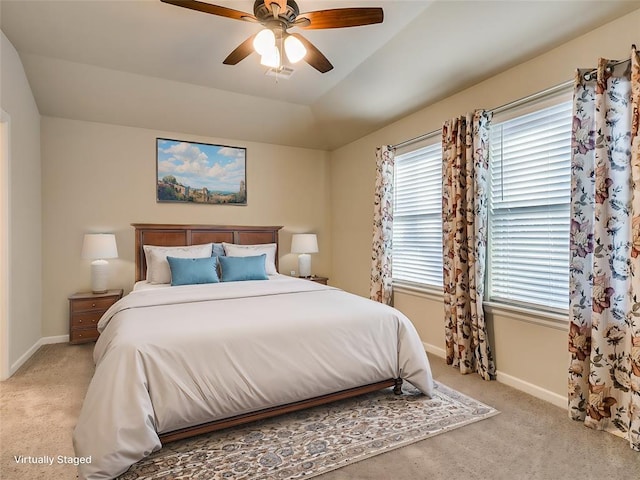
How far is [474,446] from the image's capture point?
205cm

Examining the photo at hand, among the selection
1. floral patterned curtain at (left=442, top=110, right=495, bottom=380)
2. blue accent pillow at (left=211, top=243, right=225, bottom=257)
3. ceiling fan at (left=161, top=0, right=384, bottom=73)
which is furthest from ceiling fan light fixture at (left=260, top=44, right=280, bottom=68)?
blue accent pillow at (left=211, top=243, right=225, bottom=257)

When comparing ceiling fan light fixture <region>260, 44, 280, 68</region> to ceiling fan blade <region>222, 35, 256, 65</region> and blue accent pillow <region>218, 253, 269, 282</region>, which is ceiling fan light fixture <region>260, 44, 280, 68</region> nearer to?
ceiling fan blade <region>222, 35, 256, 65</region>

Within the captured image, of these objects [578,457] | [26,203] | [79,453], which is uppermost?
[26,203]

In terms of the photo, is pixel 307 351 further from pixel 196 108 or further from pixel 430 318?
pixel 196 108

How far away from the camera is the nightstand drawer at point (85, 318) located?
3904 mm

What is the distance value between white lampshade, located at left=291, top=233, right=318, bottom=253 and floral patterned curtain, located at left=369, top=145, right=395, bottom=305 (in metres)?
1.12

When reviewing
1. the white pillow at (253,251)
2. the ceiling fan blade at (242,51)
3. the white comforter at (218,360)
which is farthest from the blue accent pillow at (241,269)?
the ceiling fan blade at (242,51)

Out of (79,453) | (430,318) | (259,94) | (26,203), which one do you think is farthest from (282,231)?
(79,453)

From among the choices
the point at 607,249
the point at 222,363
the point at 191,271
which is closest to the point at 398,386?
the point at 222,363

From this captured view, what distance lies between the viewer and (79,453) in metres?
1.73

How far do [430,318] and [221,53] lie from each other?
3.35 meters

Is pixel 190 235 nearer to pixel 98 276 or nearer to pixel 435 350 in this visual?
pixel 98 276

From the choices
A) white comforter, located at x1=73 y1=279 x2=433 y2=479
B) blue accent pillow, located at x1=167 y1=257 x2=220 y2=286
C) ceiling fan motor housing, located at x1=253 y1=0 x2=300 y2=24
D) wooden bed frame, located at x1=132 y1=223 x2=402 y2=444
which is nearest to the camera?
white comforter, located at x1=73 y1=279 x2=433 y2=479

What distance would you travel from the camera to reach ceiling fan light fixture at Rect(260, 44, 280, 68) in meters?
2.37
